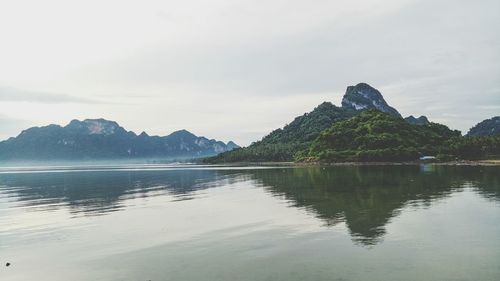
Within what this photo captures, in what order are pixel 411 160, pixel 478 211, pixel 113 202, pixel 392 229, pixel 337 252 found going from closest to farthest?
pixel 337 252, pixel 392 229, pixel 478 211, pixel 113 202, pixel 411 160

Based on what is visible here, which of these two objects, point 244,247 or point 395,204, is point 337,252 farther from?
point 395,204

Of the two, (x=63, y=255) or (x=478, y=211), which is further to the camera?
(x=478, y=211)

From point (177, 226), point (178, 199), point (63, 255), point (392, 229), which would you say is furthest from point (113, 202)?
point (392, 229)

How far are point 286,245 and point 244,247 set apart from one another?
292 cm

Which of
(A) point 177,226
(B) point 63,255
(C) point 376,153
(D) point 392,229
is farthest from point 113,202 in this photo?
(C) point 376,153

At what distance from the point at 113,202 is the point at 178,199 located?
9.53 m

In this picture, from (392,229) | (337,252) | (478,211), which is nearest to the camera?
(337,252)

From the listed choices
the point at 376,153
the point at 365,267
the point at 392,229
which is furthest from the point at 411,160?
the point at 365,267

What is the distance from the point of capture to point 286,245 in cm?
2842

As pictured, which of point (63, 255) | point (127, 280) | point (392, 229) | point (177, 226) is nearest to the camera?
point (127, 280)

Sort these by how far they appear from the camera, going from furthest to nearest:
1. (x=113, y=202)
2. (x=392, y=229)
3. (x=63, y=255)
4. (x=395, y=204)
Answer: (x=113, y=202)
(x=395, y=204)
(x=392, y=229)
(x=63, y=255)

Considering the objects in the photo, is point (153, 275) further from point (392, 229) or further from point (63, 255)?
point (392, 229)

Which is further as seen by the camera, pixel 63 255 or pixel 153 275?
pixel 63 255

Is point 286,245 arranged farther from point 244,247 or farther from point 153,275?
point 153,275
